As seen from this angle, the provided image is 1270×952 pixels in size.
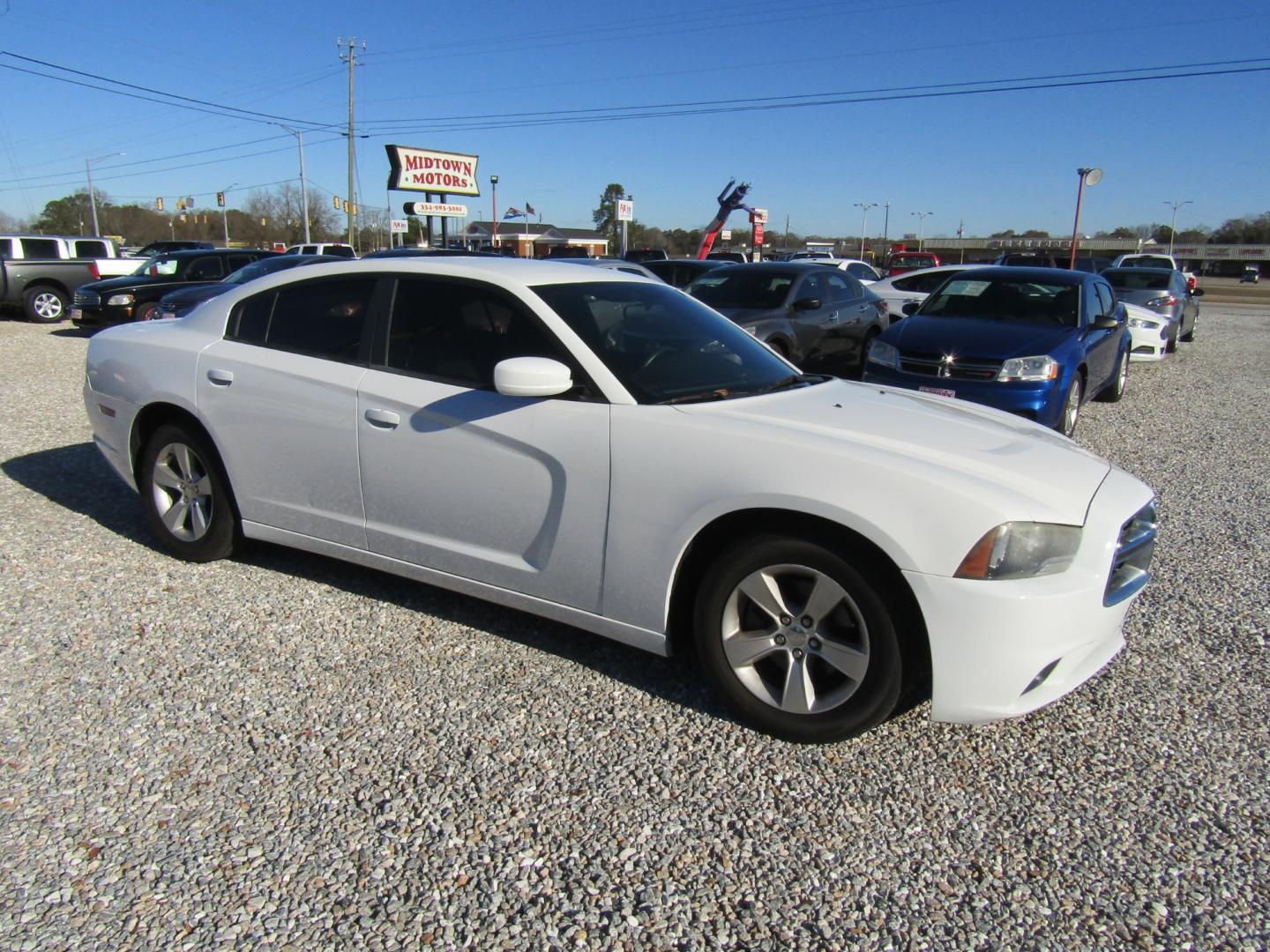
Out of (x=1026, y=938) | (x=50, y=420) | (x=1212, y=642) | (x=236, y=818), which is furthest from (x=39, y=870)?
(x=50, y=420)

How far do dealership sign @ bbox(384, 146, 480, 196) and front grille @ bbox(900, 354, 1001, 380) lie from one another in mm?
18405

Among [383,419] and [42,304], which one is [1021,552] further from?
[42,304]

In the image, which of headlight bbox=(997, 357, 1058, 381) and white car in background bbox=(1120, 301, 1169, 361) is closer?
headlight bbox=(997, 357, 1058, 381)

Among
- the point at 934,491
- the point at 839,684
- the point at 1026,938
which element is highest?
the point at 934,491

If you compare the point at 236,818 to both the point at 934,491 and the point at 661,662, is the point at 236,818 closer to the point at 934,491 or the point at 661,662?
the point at 661,662

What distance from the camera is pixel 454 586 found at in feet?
12.0

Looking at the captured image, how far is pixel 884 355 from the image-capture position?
786cm

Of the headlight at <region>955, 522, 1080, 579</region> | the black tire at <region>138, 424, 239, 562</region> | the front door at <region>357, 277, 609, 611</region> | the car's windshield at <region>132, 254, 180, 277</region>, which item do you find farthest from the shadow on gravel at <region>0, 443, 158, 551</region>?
the car's windshield at <region>132, 254, 180, 277</region>

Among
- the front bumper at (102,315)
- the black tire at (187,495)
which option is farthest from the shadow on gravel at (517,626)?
the front bumper at (102,315)

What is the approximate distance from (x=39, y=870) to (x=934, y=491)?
8.83ft

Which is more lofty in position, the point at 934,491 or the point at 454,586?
the point at 934,491

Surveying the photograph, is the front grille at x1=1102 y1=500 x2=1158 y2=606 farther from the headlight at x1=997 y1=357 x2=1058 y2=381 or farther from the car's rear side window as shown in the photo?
the headlight at x1=997 y1=357 x2=1058 y2=381

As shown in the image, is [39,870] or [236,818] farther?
[236,818]

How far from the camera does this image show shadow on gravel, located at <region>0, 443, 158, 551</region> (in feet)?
17.4
